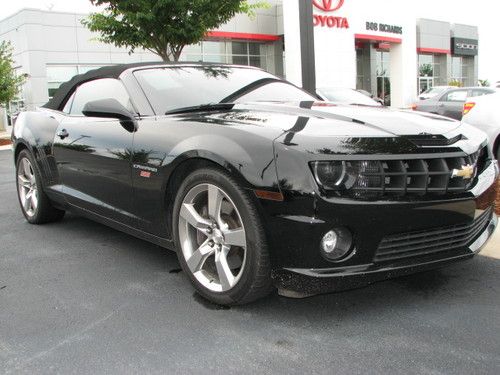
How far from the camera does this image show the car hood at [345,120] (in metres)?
2.75

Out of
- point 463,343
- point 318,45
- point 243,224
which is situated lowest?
point 463,343

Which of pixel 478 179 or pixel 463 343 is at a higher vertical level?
pixel 478 179

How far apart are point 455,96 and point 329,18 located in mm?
12459

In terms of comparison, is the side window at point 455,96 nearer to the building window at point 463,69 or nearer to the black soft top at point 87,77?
the black soft top at point 87,77

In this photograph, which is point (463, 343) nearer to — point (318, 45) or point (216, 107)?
point (216, 107)

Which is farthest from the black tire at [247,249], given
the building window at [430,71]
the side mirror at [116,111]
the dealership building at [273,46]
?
the building window at [430,71]

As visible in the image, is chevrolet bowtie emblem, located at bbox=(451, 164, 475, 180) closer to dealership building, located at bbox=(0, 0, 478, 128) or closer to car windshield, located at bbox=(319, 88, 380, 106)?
car windshield, located at bbox=(319, 88, 380, 106)

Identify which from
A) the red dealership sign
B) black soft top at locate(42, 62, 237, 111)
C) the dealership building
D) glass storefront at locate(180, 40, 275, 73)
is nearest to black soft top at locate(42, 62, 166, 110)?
black soft top at locate(42, 62, 237, 111)

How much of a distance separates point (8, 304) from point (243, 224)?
1590 mm

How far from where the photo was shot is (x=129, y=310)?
3.01 meters

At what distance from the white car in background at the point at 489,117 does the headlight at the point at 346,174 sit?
3.91m

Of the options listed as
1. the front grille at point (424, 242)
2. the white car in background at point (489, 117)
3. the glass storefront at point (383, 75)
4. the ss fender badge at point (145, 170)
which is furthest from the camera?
the glass storefront at point (383, 75)

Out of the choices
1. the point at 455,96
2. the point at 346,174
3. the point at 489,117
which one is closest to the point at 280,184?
the point at 346,174

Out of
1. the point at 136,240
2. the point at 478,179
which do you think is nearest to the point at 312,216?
the point at 478,179
